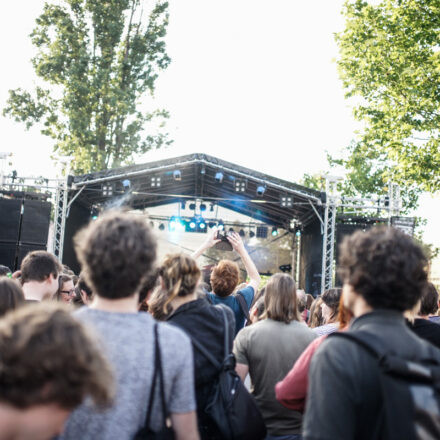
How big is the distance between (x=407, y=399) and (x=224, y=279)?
9.00 ft

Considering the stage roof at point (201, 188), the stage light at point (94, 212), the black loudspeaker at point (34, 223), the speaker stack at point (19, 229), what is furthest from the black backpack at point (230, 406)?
the stage light at point (94, 212)

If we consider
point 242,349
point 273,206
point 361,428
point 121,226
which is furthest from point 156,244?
point 273,206

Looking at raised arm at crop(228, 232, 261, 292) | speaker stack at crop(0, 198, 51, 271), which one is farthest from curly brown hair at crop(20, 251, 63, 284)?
speaker stack at crop(0, 198, 51, 271)

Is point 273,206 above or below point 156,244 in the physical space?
above

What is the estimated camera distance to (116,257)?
1595 mm

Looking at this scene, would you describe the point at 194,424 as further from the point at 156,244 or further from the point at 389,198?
the point at 389,198

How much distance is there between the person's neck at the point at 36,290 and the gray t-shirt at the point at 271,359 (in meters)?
1.27

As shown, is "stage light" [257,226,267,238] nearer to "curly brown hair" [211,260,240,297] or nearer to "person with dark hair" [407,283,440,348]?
"curly brown hair" [211,260,240,297]

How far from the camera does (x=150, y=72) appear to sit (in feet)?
66.7

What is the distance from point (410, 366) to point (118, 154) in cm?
1941

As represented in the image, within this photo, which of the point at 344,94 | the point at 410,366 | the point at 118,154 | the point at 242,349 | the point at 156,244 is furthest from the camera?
the point at 118,154

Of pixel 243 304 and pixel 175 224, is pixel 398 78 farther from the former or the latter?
pixel 243 304

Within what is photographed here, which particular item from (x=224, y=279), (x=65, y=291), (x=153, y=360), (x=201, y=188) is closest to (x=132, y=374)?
(x=153, y=360)

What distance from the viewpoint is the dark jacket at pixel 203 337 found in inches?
92.4
